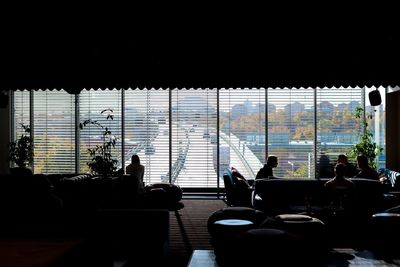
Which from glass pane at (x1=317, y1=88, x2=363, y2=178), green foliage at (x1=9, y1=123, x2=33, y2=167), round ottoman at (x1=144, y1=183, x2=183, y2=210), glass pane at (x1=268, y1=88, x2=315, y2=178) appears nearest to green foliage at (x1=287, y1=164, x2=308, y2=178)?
glass pane at (x1=268, y1=88, x2=315, y2=178)

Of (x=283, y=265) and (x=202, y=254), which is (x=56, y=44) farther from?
(x=283, y=265)

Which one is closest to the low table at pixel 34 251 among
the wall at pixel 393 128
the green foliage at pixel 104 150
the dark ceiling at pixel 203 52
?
the dark ceiling at pixel 203 52

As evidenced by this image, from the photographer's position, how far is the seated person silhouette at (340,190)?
288 inches

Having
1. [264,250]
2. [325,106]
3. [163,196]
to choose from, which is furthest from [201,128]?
[264,250]

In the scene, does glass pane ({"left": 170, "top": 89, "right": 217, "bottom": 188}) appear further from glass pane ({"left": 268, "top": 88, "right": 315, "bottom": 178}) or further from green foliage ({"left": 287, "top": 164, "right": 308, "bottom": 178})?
green foliage ({"left": 287, "top": 164, "right": 308, "bottom": 178})

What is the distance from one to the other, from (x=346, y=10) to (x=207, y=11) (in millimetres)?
958

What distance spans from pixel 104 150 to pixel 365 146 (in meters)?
6.82

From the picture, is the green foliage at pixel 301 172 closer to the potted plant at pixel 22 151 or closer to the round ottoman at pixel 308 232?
the potted plant at pixel 22 151

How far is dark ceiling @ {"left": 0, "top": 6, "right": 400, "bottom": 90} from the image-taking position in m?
3.79

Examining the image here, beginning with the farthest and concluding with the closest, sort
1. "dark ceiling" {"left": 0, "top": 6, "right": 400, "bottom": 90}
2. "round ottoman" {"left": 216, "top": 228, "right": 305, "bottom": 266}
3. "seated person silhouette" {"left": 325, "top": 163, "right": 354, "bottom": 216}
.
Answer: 1. "seated person silhouette" {"left": 325, "top": 163, "right": 354, "bottom": 216}
2. "dark ceiling" {"left": 0, "top": 6, "right": 400, "bottom": 90}
3. "round ottoman" {"left": 216, "top": 228, "right": 305, "bottom": 266}

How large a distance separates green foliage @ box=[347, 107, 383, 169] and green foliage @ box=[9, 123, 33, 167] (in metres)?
8.59

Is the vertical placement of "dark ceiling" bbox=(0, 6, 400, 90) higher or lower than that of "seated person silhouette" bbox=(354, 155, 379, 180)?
higher

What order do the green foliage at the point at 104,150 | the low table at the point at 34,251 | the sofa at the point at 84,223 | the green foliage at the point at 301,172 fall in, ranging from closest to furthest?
the low table at the point at 34,251
the sofa at the point at 84,223
the green foliage at the point at 104,150
the green foliage at the point at 301,172

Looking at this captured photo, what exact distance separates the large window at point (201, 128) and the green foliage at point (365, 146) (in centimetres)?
16
